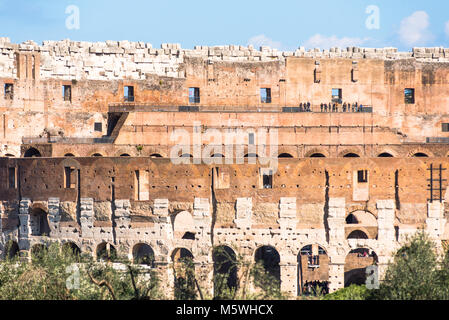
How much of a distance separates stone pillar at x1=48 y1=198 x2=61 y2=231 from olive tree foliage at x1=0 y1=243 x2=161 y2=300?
20.0 feet

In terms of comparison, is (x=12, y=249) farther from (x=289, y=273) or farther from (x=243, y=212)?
(x=289, y=273)

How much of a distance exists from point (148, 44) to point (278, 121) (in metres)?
11.6

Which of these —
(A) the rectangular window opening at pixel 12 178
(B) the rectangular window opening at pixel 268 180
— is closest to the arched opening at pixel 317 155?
(B) the rectangular window opening at pixel 268 180

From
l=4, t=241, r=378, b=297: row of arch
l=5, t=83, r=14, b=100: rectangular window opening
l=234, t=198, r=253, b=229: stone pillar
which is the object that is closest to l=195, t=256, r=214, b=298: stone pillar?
l=4, t=241, r=378, b=297: row of arch

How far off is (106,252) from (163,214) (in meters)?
3.65

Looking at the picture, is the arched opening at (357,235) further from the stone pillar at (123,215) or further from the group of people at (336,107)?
the stone pillar at (123,215)

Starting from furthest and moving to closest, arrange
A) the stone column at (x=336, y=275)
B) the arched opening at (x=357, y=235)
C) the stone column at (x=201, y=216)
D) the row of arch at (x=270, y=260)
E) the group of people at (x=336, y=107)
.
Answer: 1. the group of people at (x=336, y=107)
2. the arched opening at (x=357, y=235)
3. the row of arch at (x=270, y=260)
4. the stone column at (x=201, y=216)
5. the stone column at (x=336, y=275)

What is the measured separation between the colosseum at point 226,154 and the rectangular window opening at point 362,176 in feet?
0.24

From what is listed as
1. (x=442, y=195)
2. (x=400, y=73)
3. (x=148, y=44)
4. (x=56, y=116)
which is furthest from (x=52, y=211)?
(x=400, y=73)

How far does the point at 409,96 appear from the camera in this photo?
67.4 metres

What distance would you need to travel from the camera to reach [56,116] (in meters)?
64.6

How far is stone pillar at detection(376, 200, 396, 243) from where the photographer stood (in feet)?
175

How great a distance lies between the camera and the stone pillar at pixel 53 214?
55.2 metres
